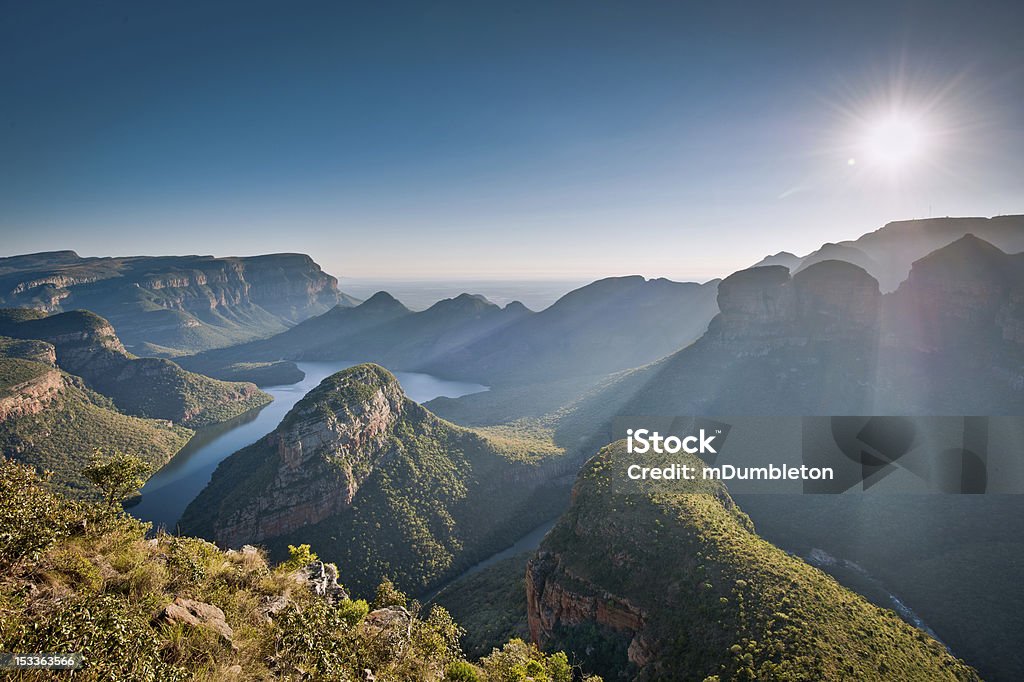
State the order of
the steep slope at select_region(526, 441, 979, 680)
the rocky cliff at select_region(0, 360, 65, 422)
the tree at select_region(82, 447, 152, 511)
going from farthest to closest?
1. the rocky cliff at select_region(0, 360, 65, 422)
2. the steep slope at select_region(526, 441, 979, 680)
3. the tree at select_region(82, 447, 152, 511)

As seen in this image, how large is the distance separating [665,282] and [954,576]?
139622 mm

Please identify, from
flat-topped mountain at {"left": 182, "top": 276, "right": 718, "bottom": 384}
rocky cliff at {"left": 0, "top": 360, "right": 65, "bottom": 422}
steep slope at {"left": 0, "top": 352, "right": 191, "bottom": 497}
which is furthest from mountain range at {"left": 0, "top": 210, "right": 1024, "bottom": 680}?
flat-topped mountain at {"left": 182, "top": 276, "right": 718, "bottom": 384}

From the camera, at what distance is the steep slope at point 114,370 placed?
94312mm

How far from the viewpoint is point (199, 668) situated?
7.70 m

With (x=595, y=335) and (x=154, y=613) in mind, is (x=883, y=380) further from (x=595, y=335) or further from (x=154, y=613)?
(x=595, y=335)

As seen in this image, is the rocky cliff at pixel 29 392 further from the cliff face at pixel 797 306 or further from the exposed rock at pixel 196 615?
the cliff face at pixel 797 306

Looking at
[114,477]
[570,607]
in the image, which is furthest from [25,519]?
[570,607]

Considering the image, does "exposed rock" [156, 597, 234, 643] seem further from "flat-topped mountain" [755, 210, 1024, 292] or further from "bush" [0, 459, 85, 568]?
"flat-topped mountain" [755, 210, 1024, 292]

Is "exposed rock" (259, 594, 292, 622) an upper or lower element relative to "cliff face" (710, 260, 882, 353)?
lower

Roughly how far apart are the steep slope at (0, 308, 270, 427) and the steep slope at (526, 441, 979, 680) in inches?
4250

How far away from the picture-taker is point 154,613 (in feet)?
28.5

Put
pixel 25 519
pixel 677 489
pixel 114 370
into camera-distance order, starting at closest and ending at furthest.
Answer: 1. pixel 25 519
2. pixel 677 489
3. pixel 114 370

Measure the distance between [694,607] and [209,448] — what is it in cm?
10611

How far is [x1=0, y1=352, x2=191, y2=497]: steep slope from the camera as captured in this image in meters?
60.5
